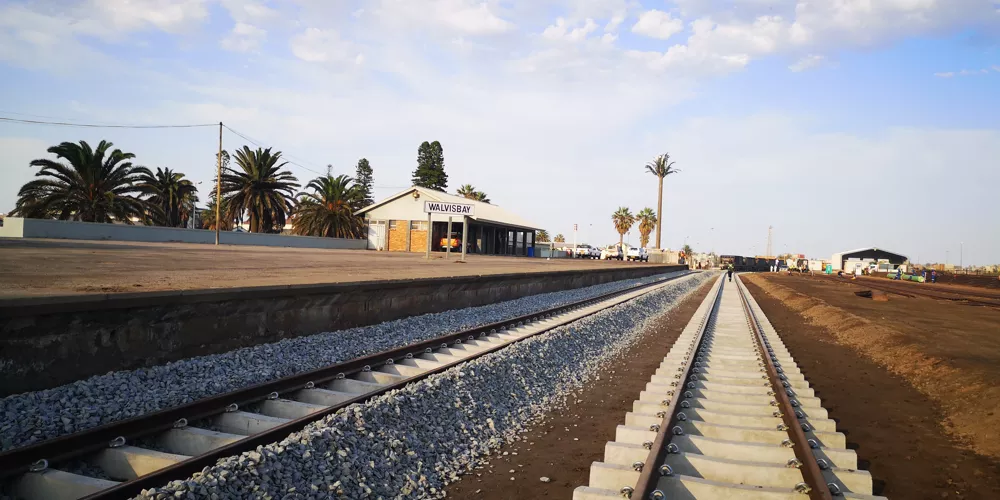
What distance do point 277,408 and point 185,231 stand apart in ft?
135

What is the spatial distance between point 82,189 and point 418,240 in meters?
23.3

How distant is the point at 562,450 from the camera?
6074mm

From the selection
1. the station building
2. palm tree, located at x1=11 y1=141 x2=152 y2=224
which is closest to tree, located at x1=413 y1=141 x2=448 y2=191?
the station building

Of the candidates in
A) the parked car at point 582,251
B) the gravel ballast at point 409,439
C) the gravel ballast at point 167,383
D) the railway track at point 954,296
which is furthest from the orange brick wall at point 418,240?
the gravel ballast at point 409,439

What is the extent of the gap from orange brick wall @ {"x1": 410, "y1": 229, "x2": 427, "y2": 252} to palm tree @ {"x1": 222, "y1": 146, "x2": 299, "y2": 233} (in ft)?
35.5

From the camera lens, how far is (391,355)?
8.89 m

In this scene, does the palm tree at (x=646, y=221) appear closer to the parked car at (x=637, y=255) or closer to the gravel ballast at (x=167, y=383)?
the parked car at (x=637, y=255)

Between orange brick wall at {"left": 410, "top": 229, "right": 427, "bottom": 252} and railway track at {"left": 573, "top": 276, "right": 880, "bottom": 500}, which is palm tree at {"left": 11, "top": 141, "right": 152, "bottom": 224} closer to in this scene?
orange brick wall at {"left": 410, "top": 229, "right": 427, "bottom": 252}

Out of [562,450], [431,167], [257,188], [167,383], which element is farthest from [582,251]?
[562,450]

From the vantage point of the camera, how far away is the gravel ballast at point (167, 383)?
5449 millimetres

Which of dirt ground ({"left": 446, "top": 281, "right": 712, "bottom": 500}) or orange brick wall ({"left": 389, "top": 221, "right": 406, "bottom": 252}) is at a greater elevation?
orange brick wall ({"left": 389, "top": 221, "right": 406, "bottom": 252})

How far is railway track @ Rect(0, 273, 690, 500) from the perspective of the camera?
4.18 metres

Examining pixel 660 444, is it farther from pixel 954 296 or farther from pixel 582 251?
pixel 582 251

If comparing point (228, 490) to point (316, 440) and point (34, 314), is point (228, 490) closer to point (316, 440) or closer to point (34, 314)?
point (316, 440)
